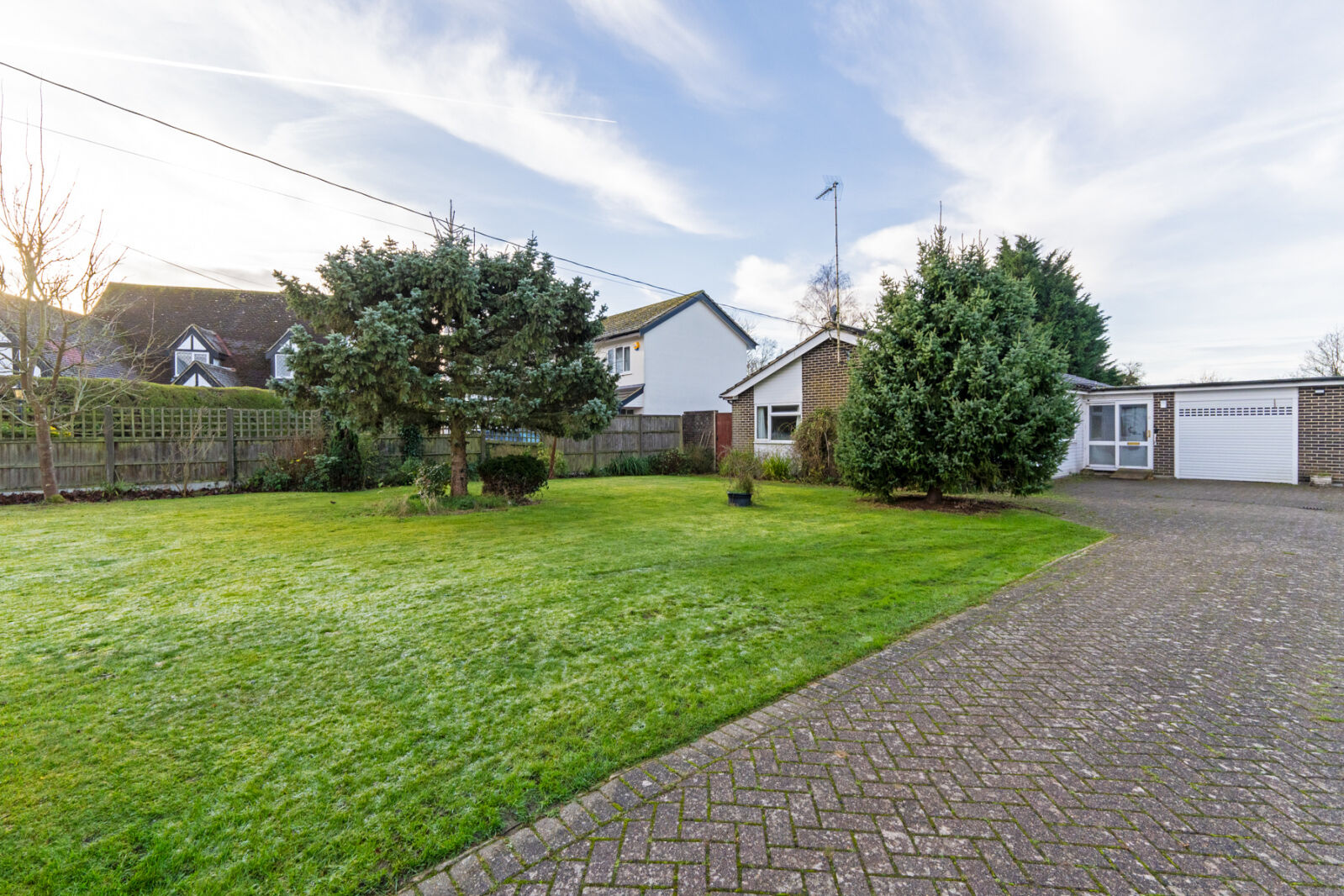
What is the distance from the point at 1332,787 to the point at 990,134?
44.5 ft

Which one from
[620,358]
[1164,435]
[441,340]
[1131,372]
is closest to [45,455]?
[441,340]

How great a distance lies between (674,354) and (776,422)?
8.77 meters

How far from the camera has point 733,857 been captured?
203 cm

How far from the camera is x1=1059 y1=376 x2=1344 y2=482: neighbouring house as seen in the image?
14.6 meters

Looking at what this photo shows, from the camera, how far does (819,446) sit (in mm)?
15641

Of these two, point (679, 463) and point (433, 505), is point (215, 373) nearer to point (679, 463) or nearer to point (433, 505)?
point (679, 463)

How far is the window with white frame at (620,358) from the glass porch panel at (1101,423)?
1719 centimetres

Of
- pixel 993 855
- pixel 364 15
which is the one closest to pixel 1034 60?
pixel 364 15

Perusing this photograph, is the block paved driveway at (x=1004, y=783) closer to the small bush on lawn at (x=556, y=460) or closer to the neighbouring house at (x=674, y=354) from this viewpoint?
the small bush on lawn at (x=556, y=460)

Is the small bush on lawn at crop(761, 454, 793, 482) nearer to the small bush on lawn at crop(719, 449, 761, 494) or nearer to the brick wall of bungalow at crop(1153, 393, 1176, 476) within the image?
the small bush on lawn at crop(719, 449, 761, 494)

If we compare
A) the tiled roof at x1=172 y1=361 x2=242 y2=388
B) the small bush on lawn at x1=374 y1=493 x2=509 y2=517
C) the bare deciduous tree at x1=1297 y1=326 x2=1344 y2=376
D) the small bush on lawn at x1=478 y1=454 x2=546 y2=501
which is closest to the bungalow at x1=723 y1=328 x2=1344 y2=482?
the small bush on lawn at x1=478 y1=454 x2=546 y2=501

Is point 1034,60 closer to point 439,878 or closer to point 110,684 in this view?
point 439,878

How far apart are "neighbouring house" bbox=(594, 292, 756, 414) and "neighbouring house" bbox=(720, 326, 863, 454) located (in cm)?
610

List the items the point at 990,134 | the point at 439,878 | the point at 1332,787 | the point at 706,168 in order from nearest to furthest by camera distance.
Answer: the point at 439,878 < the point at 1332,787 < the point at 990,134 < the point at 706,168
